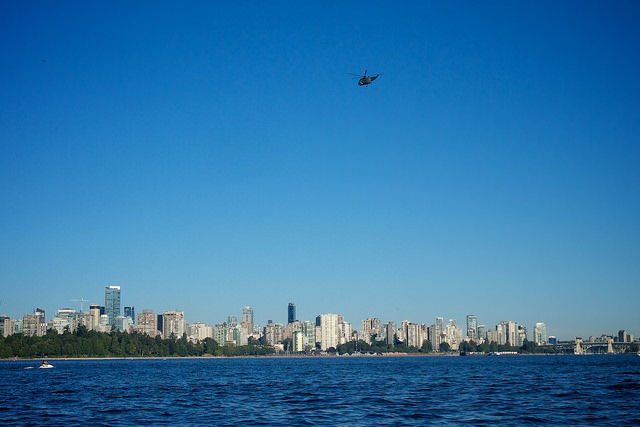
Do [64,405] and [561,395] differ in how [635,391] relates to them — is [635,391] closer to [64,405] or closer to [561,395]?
[561,395]

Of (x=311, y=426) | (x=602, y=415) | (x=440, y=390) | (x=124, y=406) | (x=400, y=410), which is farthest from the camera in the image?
(x=440, y=390)

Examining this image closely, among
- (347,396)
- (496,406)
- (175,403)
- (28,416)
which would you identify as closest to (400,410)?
(496,406)

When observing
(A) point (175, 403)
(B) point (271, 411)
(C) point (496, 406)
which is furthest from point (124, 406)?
(C) point (496, 406)

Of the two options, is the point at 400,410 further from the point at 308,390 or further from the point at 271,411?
the point at 308,390

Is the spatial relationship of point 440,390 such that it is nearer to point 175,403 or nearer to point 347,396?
point 347,396

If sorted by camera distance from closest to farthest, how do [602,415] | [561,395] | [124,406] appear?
[602,415] → [124,406] → [561,395]

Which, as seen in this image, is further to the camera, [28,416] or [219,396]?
[219,396]

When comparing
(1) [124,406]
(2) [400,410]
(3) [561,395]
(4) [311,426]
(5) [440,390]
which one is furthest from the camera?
(5) [440,390]

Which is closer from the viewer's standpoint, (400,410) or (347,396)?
(400,410)

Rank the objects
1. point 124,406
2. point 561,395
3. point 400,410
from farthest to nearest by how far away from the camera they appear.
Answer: point 561,395 < point 124,406 < point 400,410
